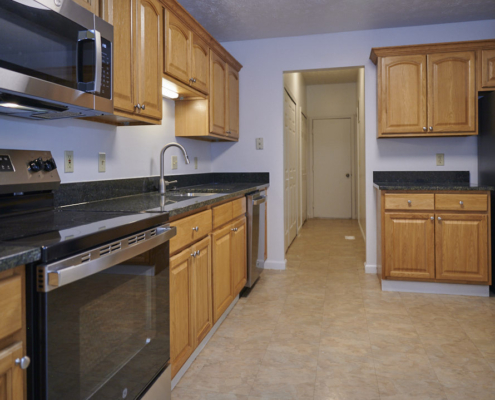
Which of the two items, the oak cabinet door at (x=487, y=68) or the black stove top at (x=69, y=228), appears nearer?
the black stove top at (x=69, y=228)

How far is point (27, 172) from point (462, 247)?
10.1 ft

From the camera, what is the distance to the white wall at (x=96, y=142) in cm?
178

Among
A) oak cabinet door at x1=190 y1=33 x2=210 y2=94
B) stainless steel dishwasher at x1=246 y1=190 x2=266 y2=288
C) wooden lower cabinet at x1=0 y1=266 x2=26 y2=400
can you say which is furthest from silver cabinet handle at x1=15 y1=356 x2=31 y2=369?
stainless steel dishwasher at x1=246 y1=190 x2=266 y2=288

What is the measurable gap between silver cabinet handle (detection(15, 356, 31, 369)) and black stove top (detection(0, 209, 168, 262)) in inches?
9.2

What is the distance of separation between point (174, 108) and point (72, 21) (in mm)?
1861

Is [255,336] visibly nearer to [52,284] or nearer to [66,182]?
[66,182]

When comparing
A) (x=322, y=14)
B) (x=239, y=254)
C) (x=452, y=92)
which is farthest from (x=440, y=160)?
(x=239, y=254)

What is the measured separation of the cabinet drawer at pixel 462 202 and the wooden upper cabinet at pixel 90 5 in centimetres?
271

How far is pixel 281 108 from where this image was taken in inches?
163

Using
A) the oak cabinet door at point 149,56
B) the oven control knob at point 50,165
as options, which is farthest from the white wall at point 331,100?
the oven control knob at point 50,165

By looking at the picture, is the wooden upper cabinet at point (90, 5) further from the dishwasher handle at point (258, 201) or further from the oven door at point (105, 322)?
the dishwasher handle at point (258, 201)

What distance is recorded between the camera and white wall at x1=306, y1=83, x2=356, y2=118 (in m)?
7.60

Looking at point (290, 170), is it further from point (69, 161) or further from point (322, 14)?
point (69, 161)

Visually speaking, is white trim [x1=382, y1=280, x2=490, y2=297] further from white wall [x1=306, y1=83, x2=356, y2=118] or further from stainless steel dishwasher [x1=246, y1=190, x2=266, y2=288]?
white wall [x1=306, y1=83, x2=356, y2=118]
